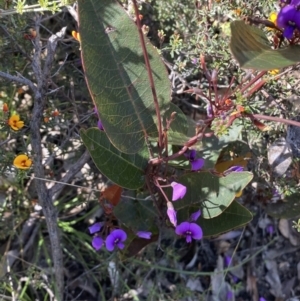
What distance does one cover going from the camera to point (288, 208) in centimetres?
166

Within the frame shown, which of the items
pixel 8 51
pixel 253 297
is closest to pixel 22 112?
pixel 8 51

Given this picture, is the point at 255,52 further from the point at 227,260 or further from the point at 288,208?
the point at 227,260

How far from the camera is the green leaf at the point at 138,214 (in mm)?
1534

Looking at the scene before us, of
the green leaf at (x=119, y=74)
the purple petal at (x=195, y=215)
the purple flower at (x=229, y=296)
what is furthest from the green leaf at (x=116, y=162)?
the purple flower at (x=229, y=296)

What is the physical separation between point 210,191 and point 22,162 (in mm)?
516

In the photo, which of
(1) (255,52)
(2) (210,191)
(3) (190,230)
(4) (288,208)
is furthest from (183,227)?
(1) (255,52)

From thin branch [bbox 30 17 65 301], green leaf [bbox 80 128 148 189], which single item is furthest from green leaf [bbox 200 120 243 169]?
thin branch [bbox 30 17 65 301]

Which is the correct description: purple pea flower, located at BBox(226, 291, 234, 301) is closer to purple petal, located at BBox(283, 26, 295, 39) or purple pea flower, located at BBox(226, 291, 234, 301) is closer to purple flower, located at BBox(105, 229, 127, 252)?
purple flower, located at BBox(105, 229, 127, 252)

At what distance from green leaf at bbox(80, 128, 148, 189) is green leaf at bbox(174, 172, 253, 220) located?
121 mm

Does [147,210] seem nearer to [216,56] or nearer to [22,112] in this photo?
[216,56]

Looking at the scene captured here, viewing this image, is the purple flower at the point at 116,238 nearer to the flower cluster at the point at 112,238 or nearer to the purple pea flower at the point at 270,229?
the flower cluster at the point at 112,238

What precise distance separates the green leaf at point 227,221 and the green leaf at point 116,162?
244mm

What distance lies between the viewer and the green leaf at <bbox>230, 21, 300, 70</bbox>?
0.95 m

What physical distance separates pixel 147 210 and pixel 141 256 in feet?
0.98
